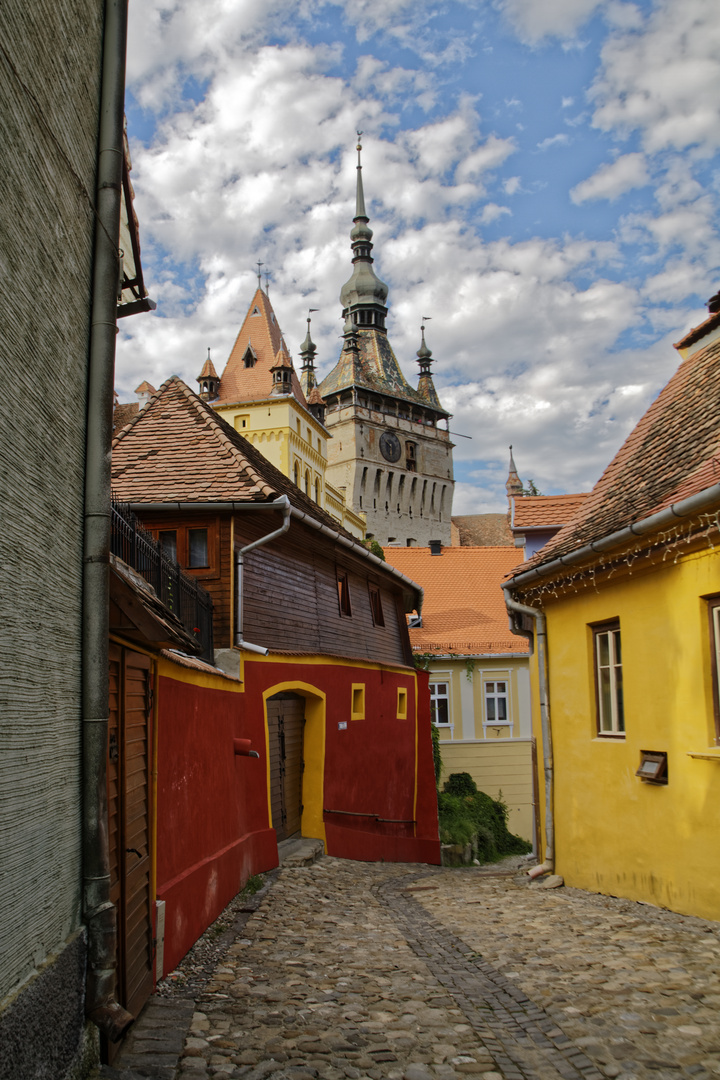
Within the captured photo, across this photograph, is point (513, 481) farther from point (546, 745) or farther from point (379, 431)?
point (546, 745)

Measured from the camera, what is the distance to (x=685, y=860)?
782cm

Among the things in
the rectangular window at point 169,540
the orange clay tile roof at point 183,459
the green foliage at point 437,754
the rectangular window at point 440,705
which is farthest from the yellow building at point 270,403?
the rectangular window at point 169,540

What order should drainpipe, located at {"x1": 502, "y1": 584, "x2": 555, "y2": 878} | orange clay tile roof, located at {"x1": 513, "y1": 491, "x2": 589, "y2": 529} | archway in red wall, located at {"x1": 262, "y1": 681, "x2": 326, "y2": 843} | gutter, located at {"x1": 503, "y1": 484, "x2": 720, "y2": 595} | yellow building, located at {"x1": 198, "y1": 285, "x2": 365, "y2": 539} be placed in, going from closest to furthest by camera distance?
1. gutter, located at {"x1": 503, "y1": 484, "x2": 720, "y2": 595}
2. drainpipe, located at {"x1": 502, "y1": 584, "x2": 555, "y2": 878}
3. archway in red wall, located at {"x1": 262, "y1": 681, "x2": 326, "y2": 843}
4. orange clay tile roof, located at {"x1": 513, "y1": 491, "x2": 589, "y2": 529}
5. yellow building, located at {"x1": 198, "y1": 285, "x2": 365, "y2": 539}

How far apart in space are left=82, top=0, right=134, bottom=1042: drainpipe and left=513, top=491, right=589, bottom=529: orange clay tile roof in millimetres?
10585

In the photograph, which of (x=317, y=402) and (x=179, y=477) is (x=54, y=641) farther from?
(x=317, y=402)

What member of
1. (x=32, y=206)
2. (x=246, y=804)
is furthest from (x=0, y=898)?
(x=246, y=804)

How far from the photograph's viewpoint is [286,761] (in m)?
13.1

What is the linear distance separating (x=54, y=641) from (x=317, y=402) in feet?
196

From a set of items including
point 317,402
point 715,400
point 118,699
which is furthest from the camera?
point 317,402

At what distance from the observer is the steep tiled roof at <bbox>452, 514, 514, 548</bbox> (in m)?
92.8

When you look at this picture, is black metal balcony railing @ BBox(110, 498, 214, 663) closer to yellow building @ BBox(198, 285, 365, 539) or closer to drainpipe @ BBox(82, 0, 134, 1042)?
drainpipe @ BBox(82, 0, 134, 1042)

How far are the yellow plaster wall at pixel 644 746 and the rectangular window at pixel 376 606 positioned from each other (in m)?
8.21

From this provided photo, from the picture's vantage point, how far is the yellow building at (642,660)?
756 centimetres

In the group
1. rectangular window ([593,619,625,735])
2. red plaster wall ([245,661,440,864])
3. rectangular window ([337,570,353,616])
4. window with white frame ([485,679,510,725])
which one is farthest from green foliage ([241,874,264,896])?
window with white frame ([485,679,510,725])
